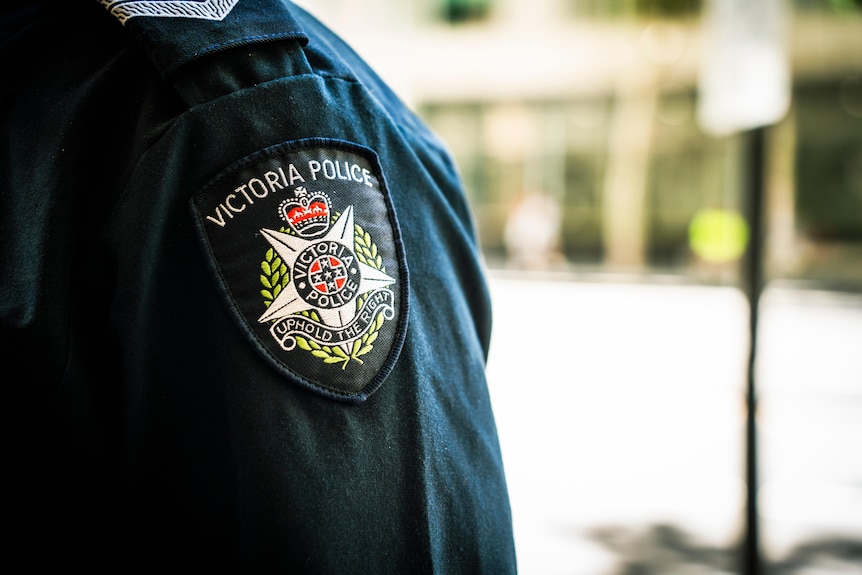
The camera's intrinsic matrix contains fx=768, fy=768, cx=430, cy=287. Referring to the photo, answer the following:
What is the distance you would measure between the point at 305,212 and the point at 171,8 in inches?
10.5

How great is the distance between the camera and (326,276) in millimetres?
792

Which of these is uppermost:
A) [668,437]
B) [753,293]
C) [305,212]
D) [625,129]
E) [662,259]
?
[625,129]

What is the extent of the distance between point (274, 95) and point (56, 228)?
0.87 feet

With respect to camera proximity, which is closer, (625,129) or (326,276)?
(326,276)

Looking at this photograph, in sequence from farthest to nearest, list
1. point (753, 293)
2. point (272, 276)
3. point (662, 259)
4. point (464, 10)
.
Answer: point (464, 10) < point (662, 259) < point (753, 293) < point (272, 276)

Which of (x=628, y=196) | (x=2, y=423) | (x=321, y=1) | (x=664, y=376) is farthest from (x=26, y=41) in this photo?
(x=628, y=196)

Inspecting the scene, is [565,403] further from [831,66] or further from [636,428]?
[831,66]

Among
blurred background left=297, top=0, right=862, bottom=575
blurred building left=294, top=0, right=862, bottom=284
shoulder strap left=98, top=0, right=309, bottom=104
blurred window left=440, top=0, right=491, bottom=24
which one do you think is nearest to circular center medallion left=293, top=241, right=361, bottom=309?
shoulder strap left=98, top=0, right=309, bottom=104

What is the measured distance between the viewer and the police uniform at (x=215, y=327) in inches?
30.3

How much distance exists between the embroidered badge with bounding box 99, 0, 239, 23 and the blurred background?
2316 millimetres

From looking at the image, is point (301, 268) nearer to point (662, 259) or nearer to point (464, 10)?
point (662, 259)

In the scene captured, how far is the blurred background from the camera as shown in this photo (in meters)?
4.22

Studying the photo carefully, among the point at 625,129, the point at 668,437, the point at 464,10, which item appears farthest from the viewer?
the point at 464,10

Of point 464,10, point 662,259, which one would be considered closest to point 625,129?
point 662,259
